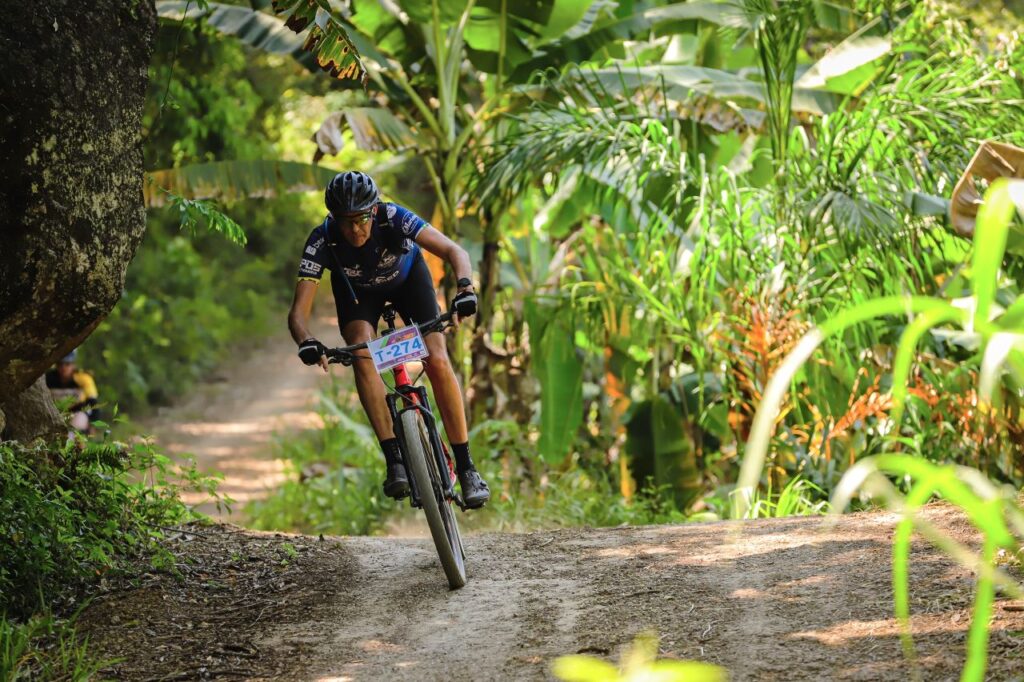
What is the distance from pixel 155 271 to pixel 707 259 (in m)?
11.7

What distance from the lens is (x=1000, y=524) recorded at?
1.38 m

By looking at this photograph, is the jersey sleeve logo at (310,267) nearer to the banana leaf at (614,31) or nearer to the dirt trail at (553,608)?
the dirt trail at (553,608)

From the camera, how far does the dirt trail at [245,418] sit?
13.8 metres

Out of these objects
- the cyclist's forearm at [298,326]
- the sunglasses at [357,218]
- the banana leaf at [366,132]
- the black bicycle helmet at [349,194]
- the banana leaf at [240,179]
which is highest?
the banana leaf at [366,132]

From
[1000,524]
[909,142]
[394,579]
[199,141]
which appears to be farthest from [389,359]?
[199,141]

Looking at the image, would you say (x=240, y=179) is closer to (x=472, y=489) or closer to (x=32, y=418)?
(x=32, y=418)

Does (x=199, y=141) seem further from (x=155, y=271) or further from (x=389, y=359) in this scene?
(x=389, y=359)

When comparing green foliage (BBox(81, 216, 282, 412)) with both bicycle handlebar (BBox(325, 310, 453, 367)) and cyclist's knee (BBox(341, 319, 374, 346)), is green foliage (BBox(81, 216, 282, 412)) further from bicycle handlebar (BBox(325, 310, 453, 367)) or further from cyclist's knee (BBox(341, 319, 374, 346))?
bicycle handlebar (BBox(325, 310, 453, 367))

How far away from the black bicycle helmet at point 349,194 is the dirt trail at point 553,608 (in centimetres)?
181

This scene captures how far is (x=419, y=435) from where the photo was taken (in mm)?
5039

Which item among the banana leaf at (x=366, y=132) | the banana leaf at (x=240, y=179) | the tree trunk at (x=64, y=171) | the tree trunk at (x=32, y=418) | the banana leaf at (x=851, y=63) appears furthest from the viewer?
the banana leaf at (x=240, y=179)

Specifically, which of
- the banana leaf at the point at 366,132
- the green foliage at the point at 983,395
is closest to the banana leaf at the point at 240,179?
the banana leaf at the point at 366,132

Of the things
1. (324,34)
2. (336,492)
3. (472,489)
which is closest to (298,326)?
(472,489)

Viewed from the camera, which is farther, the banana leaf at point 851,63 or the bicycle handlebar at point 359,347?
the banana leaf at point 851,63
